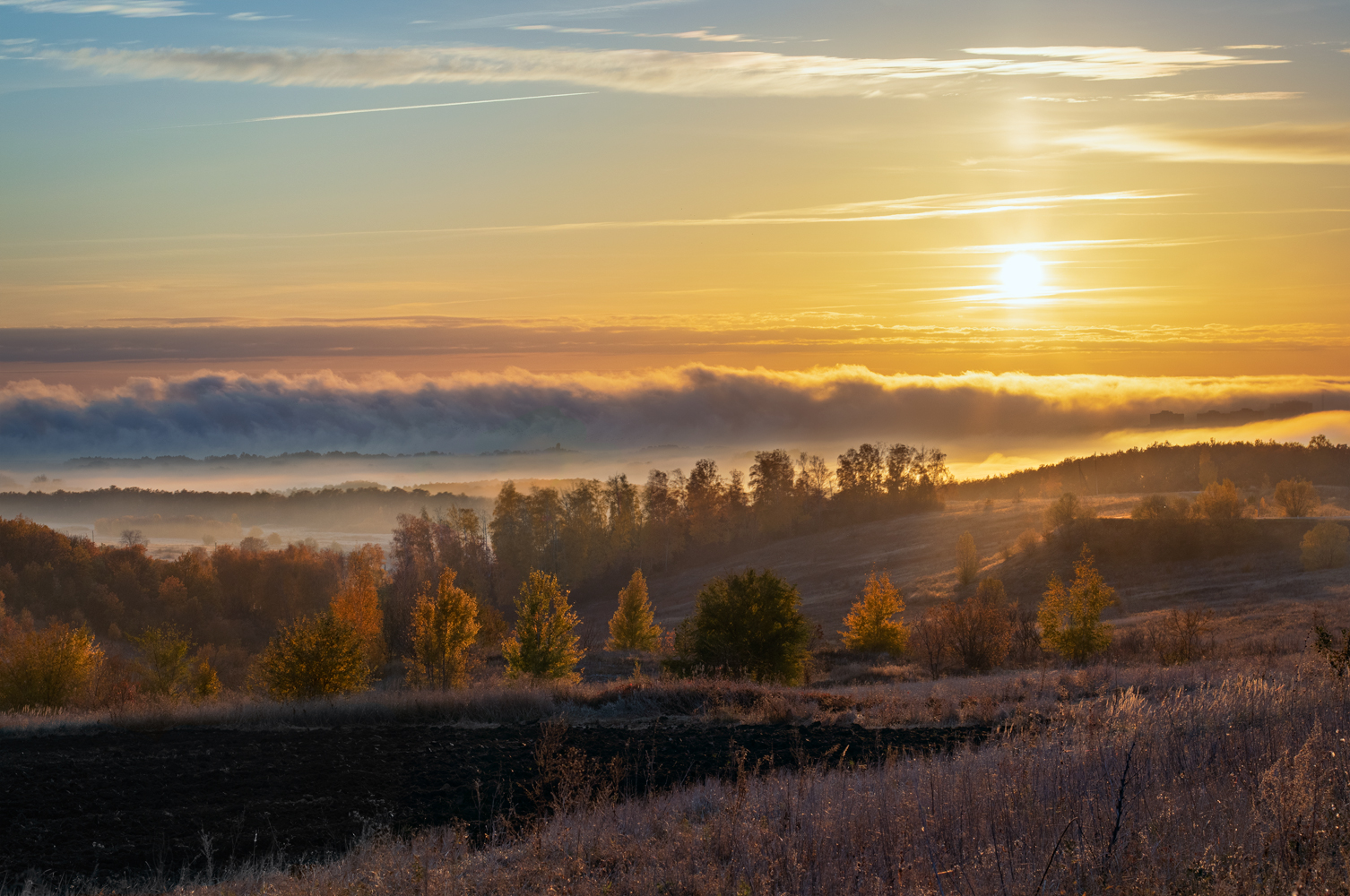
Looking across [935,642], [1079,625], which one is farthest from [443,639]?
[1079,625]

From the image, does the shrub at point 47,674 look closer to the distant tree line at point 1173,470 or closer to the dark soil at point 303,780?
the dark soil at point 303,780

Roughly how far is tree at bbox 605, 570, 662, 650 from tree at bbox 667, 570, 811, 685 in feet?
68.4

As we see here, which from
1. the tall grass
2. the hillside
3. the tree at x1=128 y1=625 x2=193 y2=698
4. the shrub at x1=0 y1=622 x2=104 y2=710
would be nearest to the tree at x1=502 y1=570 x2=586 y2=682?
the shrub at x1=0 y1=622 x2=104 y2=710

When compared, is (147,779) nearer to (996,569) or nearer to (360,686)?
(360,686)

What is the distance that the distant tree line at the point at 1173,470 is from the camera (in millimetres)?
157875

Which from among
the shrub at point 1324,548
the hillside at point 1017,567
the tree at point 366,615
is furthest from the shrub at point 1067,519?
the tree at point 366,615

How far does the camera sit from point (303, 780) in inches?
543

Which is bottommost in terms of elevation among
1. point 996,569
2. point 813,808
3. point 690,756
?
point 996,569

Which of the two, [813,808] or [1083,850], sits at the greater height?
[1083,850]

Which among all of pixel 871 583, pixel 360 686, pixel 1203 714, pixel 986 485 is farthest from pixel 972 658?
pixel 986 485

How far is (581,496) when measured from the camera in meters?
121

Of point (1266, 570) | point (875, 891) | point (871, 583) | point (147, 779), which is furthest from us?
point (1266, 570)

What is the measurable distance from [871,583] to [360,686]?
28395 mm

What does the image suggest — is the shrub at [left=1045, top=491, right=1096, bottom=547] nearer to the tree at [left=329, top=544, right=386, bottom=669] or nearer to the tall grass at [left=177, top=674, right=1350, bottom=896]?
the tree at [left=329, top=544, right=386, bottom=669]
